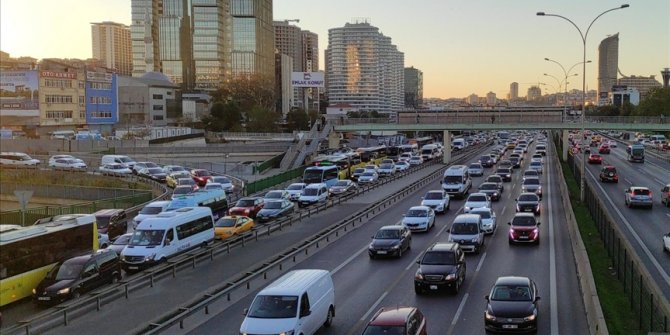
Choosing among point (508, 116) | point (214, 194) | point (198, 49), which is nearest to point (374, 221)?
point (214, 194)

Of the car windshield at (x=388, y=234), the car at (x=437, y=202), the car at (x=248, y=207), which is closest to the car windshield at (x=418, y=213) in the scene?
the car at (x=437, y=202)

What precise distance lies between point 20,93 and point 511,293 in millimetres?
76314

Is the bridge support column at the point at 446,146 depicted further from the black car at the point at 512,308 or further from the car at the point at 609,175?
the black car at the point at 512,308

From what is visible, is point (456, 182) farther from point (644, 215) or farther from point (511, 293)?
point (511, 293)

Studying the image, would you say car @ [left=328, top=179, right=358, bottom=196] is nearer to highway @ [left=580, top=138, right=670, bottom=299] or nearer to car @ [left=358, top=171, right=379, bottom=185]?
car @ [left=358, top=171, right=379, bottom=185]

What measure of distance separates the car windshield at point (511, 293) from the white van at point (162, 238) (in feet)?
41.2

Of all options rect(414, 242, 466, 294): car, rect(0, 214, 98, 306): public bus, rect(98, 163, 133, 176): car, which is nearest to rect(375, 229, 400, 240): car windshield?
rect(414, 242, 466, 294): car

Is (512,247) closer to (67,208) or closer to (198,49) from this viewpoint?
(67,208)

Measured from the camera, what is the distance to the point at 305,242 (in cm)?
2728

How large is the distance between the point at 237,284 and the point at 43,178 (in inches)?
1616

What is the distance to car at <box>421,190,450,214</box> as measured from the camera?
3819 centimetres

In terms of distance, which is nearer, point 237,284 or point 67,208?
point 237,284

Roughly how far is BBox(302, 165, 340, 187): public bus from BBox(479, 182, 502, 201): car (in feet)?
39.9

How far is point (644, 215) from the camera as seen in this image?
37.1 m
